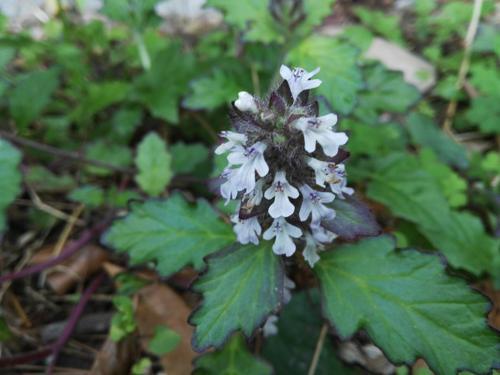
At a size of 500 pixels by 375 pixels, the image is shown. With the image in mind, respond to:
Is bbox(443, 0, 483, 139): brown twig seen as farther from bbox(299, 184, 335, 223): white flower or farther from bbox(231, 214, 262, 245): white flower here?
bbox(231, 214, 262, 245): white flower

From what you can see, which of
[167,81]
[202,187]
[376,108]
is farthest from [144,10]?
[376,108]

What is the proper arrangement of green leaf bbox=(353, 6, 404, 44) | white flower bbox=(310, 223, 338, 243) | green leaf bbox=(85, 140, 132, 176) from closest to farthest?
1. white flower bbox=(310, 223, 338, 243)
2. green leaf bbox=(85, 140, 132, 176)
3. green leaf bbox=(353, 6, 404, 44)

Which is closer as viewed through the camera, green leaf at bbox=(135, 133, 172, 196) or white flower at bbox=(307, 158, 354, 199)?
white flower at bbox=(307, 158, 354, 199)

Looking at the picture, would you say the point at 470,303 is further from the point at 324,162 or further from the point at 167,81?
the point at 167,81

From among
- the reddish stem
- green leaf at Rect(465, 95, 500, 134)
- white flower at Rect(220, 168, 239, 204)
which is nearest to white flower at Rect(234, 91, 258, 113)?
white flower at Rect(220, 168, 239, 204)

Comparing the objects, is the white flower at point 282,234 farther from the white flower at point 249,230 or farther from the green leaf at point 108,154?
the green leaf at point 108,154

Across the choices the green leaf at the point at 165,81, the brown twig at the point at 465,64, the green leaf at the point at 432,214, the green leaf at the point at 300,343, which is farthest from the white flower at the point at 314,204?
the brown twig at the point at 465,64

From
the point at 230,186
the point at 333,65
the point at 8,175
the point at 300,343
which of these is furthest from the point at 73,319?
the point at 333,65
